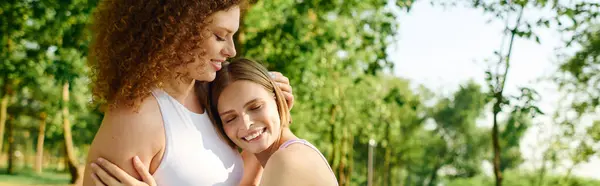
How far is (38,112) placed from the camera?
35.8 metres

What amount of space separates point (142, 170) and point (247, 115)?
553mm

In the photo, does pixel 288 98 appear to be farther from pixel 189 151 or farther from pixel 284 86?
pixel 189 151

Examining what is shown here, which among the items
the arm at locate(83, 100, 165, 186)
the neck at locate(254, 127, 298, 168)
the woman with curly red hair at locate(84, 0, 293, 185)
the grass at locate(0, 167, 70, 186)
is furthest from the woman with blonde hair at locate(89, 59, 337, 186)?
the grass at locate(0, 167, 70, 186)

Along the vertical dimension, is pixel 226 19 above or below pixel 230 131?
above

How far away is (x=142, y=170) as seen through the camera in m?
2.88

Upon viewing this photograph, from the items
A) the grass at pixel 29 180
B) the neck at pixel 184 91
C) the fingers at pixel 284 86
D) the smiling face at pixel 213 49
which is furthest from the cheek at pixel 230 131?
the grass at pixel 29 180

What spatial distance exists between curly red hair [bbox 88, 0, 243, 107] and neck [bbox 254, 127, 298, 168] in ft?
1.97

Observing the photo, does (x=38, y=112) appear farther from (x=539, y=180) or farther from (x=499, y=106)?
(x=499, y=106)

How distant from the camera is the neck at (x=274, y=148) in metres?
3.32

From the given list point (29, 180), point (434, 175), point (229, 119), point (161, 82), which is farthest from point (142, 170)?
point (434, 175)

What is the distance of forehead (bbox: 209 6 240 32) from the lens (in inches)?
120

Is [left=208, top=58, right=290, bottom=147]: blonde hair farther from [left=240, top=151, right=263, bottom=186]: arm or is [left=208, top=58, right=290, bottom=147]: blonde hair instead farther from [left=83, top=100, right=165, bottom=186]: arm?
[left=83, top=100, right=165, bottom=186]: arm

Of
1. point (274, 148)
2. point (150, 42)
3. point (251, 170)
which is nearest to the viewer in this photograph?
point (150, 42)

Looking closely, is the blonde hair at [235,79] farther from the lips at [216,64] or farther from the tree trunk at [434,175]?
the tree trunk at [434,175]
